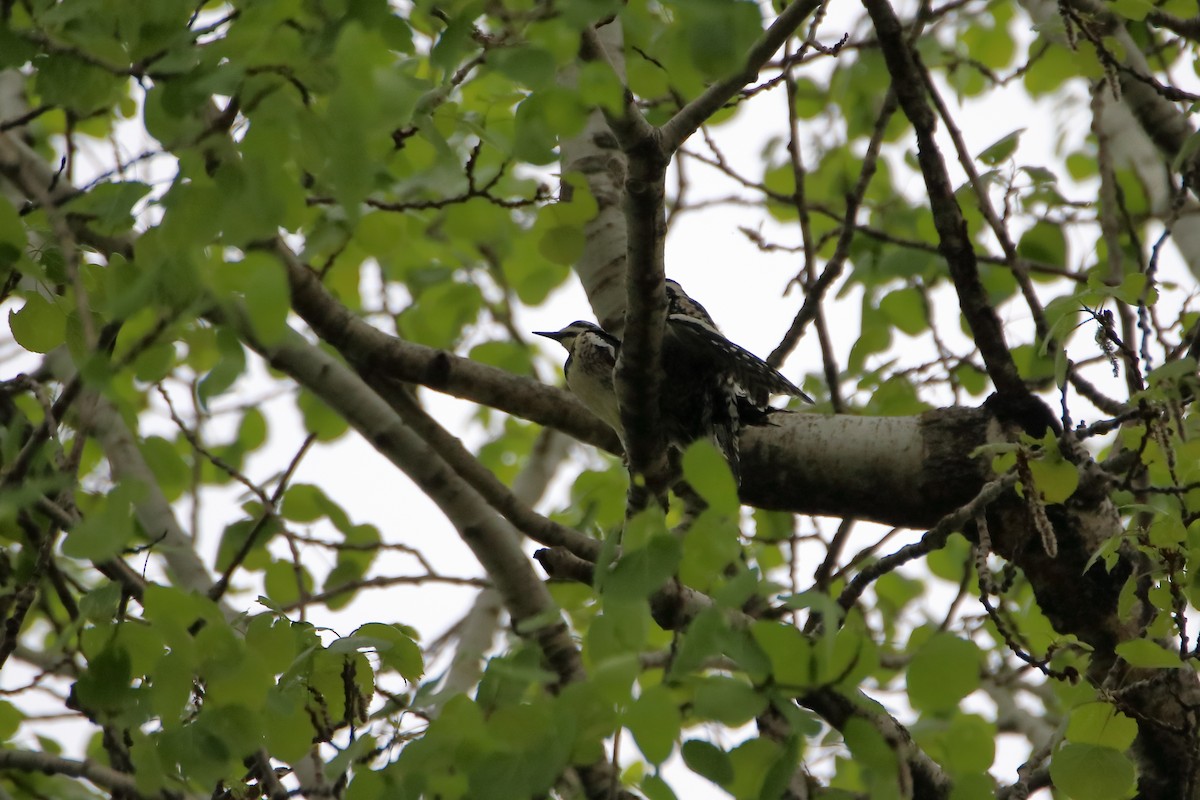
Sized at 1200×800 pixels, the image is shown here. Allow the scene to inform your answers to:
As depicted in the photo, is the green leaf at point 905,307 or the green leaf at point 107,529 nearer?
the green leaf at point 107,529

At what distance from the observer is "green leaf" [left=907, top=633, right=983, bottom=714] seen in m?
1.59

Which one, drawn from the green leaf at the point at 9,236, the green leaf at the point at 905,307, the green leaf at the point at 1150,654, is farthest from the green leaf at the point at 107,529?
the green leaf at the point at 905,307

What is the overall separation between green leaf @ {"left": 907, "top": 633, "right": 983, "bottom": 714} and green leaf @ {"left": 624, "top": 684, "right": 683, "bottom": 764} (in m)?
0.36

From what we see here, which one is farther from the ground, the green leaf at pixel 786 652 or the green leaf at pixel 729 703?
the green leaf at pixel 786 652

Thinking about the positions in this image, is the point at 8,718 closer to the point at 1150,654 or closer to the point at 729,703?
the point at 729,703

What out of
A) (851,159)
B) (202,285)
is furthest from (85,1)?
(851,159)

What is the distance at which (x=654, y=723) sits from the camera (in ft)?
4.99

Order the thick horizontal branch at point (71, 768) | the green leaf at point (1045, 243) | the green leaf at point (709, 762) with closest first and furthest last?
the green leaf at point (709, 762) < the thick horizontal branch at point (71, 768) < the green leaf at point (1045, 243)

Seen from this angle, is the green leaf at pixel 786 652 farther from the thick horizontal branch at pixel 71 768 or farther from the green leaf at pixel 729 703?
the thick horizontal branch at pixel 71 768

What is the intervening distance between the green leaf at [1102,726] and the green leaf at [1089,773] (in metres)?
0.06

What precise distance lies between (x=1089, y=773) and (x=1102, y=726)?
104 mm

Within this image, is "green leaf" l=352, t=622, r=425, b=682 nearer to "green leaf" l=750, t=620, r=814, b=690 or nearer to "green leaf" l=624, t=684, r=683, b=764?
"green leaf" l=624, t=684, r=683, b=764

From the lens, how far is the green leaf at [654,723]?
1521mm

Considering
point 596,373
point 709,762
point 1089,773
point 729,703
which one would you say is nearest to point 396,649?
point 709,762
